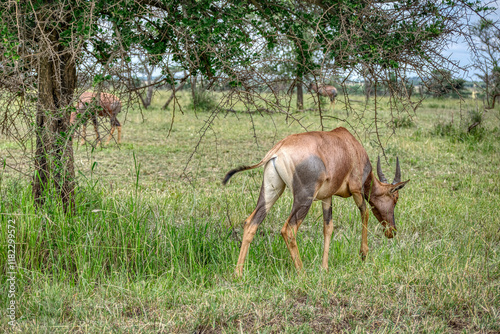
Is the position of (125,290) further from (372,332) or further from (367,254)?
(367,254)

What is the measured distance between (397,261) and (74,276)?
245 cm

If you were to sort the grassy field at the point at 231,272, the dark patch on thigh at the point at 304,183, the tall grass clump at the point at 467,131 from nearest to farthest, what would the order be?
the grassy field at the point at 231,272
the dark patch on thigh at the point at 304,183
the tall grass clump at the point at 467,131

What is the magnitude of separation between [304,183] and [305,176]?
0.05 metres

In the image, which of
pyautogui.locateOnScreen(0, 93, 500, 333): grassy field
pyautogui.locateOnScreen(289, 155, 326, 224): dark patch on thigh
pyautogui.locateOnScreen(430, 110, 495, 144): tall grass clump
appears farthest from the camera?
pyautogui.locateOnScreen(430, 110, 495, 144): tall grass clump

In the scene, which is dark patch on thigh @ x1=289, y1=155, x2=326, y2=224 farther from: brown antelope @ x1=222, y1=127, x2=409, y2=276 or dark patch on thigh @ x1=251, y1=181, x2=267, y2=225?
dark patch on thigh @ x1=251, y1=181, x2=267, y2=225

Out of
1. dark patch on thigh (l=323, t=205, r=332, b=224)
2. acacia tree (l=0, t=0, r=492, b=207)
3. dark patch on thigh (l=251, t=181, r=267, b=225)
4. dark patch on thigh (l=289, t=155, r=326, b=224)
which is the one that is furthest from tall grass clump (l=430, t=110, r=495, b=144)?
dark patch on thigh (l=251, t=181, r=267, b=225)

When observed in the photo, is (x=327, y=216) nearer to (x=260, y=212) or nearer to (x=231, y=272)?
(x=260, y=212)

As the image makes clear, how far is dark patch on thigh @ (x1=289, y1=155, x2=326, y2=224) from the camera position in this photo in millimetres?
3736

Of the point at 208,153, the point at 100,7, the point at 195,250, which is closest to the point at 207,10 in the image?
the point at 100,7

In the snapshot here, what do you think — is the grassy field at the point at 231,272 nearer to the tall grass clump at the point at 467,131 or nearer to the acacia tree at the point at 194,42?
the acacia tree at the point at 194,42

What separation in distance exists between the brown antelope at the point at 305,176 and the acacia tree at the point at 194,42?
1.50ft

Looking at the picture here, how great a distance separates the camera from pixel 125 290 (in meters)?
3.34

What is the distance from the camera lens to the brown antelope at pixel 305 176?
3750 mm

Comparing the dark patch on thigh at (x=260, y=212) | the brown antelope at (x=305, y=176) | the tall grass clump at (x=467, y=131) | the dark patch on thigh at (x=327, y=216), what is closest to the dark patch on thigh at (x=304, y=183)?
the brown antelope at (x=305, y=176)
